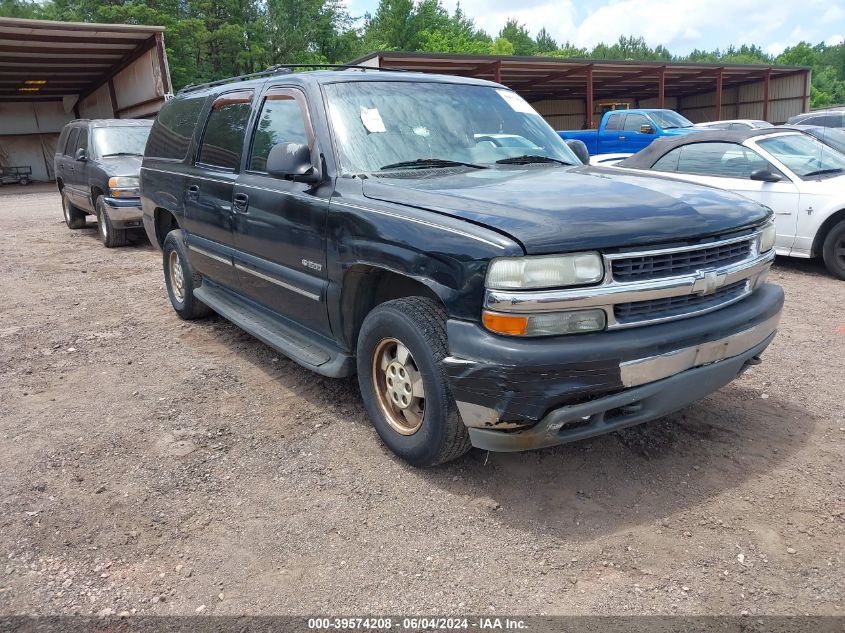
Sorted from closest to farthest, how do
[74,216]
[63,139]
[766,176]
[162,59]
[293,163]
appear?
[293,163], [766,176], [63,139], [74,216], [162,59]

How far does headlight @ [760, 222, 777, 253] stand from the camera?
Result: 3.31 meters

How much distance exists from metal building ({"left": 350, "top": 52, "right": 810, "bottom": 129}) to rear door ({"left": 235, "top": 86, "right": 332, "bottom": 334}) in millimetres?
17002

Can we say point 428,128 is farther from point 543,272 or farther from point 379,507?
point 379,507

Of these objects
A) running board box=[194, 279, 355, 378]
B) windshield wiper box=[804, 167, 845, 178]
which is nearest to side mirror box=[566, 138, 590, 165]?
running board box=[194, 279, 355, 378]

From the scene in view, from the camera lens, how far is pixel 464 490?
313cm

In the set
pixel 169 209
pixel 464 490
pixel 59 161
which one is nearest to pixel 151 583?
pixel 464 490

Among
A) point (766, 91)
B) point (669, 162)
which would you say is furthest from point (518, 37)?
point (669, 162)

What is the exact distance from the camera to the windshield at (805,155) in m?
7.27

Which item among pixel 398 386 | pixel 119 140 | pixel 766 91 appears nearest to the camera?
pixel 398 386

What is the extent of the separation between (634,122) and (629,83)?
18.5 metres

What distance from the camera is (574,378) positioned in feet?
8.41

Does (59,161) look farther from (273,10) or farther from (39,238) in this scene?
(273,10)

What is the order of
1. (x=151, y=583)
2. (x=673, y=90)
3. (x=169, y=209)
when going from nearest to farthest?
(x=151, y=583), (x=169, y=209), (x=673, y=90)

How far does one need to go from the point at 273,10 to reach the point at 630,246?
164 ft
